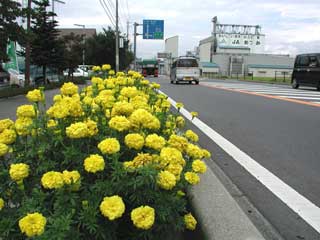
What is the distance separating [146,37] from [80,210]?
43.6 metres

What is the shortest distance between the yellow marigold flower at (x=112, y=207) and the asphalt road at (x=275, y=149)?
2072 millimetres

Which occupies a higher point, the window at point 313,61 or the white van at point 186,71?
the window at point 313,61

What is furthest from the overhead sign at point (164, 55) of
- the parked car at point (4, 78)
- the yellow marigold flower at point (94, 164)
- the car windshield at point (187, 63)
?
the yellow marigold flower at point (94, 164)

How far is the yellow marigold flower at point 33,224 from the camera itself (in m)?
2.03

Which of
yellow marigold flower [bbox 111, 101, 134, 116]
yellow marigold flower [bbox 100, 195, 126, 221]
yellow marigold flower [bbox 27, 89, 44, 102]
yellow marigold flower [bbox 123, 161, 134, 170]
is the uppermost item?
yellow marigold flower [bbox 27, 89, 44, 102]

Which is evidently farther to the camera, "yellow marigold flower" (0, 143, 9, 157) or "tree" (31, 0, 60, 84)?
"tree" (31, 0, 60, 84)

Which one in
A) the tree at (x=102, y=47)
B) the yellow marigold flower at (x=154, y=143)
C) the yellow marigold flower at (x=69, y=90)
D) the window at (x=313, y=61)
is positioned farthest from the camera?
the tree at (x=102, y=47)

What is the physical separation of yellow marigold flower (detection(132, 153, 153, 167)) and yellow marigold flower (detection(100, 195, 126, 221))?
245 mm

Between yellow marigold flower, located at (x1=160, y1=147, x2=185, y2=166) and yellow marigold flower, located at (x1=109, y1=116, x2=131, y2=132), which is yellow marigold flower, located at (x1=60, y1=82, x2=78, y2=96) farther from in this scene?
yellow marigold flower, located at (x1=160, y1=147, x2=185, y2=166)

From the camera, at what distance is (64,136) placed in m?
2.68

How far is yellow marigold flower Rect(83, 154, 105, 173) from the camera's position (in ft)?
7.41

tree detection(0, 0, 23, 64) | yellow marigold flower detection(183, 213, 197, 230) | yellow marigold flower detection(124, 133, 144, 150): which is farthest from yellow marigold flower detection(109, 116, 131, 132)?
tree detection(0, 0, 23, 64)

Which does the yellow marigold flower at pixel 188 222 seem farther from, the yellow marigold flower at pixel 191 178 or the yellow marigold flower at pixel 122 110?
the yellow marigold flower at pixel 122 110

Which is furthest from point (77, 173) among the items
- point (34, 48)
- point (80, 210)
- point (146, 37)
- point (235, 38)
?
point (235, 38)
